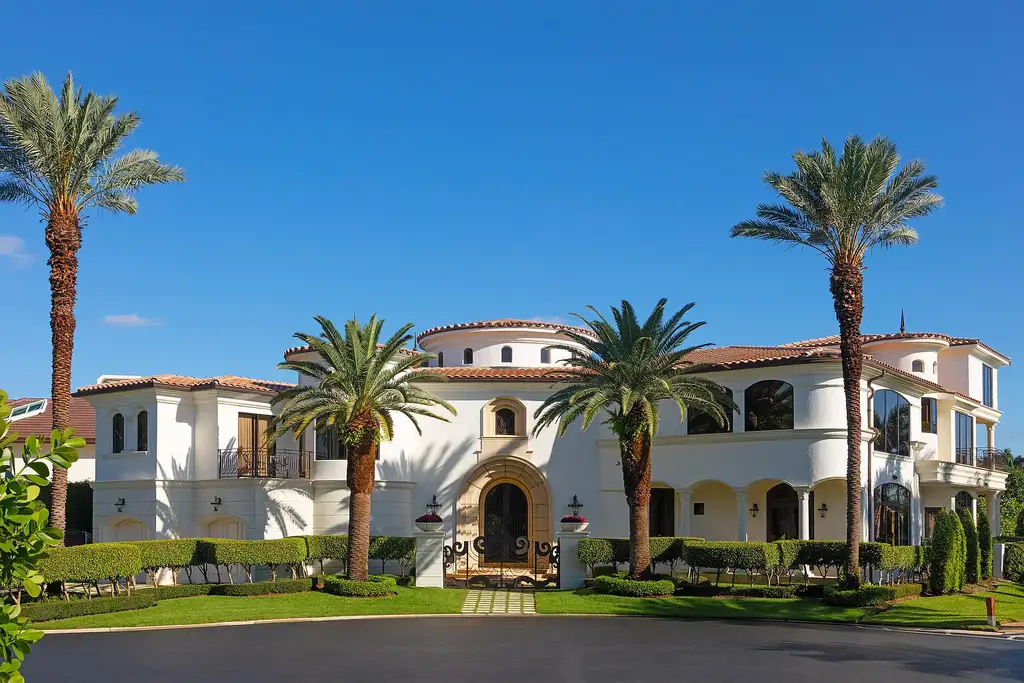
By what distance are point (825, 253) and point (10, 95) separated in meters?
24.4

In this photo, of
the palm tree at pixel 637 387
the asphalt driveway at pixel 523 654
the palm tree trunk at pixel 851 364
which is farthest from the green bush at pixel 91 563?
the palm tree trunk at pixel 851 364

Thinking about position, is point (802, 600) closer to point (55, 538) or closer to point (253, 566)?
point (253, 566)

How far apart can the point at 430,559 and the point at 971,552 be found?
722 inches

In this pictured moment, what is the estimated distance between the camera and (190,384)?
3834cm

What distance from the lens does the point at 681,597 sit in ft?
106

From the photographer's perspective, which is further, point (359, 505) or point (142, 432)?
point (142, 432)

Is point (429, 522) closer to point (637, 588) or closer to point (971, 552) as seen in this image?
point (637, 588)

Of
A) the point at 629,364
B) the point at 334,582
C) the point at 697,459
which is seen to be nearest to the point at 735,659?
the point at 629,364

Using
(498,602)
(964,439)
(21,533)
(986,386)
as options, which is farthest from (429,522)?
(21,533)

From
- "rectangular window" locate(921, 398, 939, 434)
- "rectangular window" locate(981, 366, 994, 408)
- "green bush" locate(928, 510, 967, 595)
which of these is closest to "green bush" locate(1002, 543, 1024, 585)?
"rectangular window" locate(921, 398, 939, 434)

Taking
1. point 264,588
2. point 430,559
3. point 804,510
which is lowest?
point 264,588

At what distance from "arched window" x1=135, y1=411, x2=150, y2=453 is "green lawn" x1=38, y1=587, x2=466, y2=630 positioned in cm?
856

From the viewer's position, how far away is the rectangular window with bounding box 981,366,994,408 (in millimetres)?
49000

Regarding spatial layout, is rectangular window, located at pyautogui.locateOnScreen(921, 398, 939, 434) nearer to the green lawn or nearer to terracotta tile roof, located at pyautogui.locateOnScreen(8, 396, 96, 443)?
the green lawn
